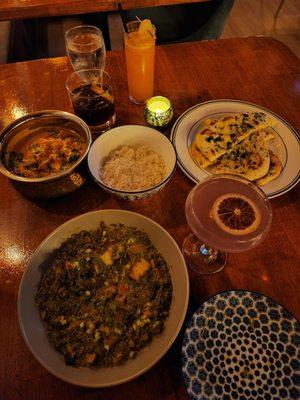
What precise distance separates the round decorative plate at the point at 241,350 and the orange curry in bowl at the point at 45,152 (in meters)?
0.74

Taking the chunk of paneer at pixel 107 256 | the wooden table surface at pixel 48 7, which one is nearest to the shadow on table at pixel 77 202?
the chunk of paneer at pixel 107 256

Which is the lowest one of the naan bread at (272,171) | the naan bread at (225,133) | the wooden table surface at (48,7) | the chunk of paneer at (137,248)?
the chunk of paneer at (137,248)

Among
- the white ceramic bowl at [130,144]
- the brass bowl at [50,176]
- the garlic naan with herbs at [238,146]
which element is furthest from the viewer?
the garlic naan with herbs at [238,146]

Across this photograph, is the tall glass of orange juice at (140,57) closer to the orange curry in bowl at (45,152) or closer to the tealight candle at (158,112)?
the tealight candle at (158,112)

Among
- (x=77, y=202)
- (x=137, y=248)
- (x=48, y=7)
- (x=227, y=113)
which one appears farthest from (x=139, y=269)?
(x=48, y=7)

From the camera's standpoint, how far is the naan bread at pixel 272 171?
1.24m

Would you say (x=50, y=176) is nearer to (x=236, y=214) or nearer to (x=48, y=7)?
(x=236, y=214)

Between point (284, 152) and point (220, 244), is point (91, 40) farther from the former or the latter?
point (220, 244)

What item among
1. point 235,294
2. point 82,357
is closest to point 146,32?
point 235,294

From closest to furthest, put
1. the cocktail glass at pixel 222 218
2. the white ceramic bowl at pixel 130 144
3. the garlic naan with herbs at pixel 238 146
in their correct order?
the cocktail glass at pixel 222 218 < the white ceramic bowl at pixel 130 144 < the garlic naan with herbs at pixel 238 146

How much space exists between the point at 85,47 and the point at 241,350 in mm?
1449

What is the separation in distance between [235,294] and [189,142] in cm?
70

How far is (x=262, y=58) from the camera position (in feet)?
5.91

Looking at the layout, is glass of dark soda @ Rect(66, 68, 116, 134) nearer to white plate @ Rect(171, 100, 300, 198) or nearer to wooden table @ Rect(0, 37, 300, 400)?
wooden table @ Rect(0, 37, 300, 400)
